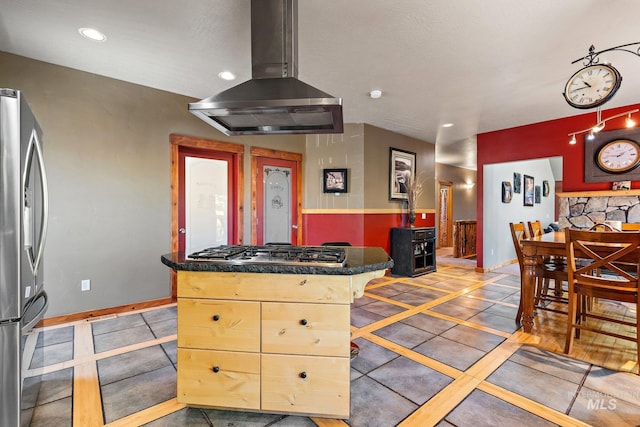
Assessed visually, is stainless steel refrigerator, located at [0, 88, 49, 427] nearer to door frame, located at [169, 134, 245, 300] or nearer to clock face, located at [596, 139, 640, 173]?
door frame, located at [169, 134, 245, 300]

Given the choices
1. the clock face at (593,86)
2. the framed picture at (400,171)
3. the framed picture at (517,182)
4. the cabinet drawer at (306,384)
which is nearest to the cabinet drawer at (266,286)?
the cabinet drawer at (306,384)

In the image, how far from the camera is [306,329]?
5.00 ft

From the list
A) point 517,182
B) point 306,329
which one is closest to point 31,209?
point 306,329

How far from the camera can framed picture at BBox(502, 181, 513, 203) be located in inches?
237

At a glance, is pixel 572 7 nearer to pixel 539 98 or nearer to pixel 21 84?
pixel 539 98

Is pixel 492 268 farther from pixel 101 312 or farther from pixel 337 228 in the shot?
pixel 101 312

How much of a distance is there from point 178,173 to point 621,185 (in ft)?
19.3

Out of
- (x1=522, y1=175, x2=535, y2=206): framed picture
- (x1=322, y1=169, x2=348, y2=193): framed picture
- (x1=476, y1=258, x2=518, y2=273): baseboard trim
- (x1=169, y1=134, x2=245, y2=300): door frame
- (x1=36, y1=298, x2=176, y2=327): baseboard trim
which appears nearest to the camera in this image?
(x1=36, y1=298, x2=176, y2=327): baseboard trim

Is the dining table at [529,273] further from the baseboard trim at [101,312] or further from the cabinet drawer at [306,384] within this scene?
the baseboard trim at [101,312]

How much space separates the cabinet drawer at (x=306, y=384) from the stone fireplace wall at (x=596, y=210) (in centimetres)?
470

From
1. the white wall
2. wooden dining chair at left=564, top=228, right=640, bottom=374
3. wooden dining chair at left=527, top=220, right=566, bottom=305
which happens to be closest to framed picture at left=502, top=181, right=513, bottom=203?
the white wall

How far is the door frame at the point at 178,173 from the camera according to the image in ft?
11.7

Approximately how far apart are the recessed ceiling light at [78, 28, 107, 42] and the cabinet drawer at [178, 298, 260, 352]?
93.0 inches

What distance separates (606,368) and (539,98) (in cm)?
313
